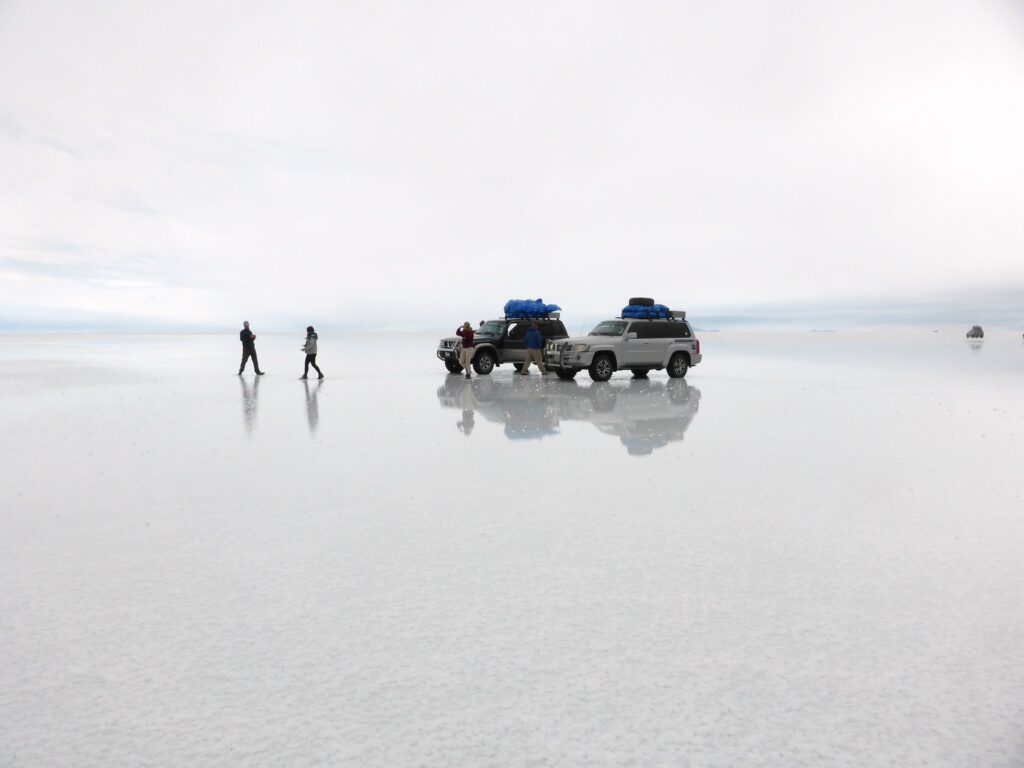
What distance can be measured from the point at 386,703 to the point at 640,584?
227 cm

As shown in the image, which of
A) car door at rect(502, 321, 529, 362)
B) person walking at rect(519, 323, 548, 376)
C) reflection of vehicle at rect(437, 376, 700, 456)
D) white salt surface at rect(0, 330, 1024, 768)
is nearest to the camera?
white salt surface at rect(0, 330, 1024, 768)

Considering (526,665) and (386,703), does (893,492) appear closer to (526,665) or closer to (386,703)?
(526,665)

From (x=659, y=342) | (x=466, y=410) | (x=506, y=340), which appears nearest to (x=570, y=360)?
(x=659, y=342)

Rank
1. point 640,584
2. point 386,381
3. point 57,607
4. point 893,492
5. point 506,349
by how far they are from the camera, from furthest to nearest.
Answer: point 506,349, point 386,381, point 893,492, point 640,584, point 57,607

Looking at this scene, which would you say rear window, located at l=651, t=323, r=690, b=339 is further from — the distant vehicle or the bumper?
the bumper

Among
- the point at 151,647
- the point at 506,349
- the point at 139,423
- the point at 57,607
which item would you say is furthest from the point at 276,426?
the point at 506,349

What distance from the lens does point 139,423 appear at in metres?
13.7

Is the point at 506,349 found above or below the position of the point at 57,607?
above

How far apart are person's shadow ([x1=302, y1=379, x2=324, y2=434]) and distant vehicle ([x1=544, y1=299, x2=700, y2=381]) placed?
27.3 feet

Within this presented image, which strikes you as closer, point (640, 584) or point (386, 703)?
point (386, 703)

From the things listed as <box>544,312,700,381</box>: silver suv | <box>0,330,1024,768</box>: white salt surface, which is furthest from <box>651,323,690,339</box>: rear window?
<box>0,330,1024,768</box>: white salt surface

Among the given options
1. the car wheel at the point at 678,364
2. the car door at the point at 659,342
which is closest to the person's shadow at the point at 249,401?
the car door at the point at 659,342

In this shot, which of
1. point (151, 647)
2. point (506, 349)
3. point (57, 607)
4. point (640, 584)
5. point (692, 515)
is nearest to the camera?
point (151, 647)

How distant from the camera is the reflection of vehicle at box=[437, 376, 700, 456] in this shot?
1257 cm
